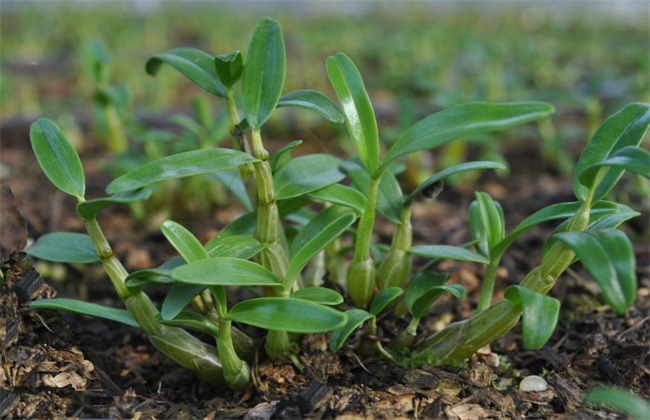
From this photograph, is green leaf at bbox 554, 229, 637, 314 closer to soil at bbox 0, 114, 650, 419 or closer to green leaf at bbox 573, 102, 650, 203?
green leaf at bbox 573, 102, 650, 203

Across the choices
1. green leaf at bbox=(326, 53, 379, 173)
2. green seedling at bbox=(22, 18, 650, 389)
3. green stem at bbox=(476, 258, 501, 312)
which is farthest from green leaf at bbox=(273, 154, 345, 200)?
green stem at bbox=(476, 258, 501, 312)

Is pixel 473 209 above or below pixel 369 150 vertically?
below

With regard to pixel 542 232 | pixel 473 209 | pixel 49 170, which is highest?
pixel 49 170

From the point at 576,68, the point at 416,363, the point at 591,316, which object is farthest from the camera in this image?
the point at 576,68

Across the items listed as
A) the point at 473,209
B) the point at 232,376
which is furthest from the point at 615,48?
the point at 232,376

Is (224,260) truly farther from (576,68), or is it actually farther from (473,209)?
(576,68)

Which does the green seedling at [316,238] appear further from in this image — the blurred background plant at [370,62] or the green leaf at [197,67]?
the blurred background plant at [370,62]

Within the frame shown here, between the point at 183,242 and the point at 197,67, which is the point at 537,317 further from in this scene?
the point at 197,67

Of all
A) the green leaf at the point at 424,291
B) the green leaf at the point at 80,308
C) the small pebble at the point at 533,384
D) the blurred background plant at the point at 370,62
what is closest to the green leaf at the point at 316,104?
the green leaf at the point at 424,291
